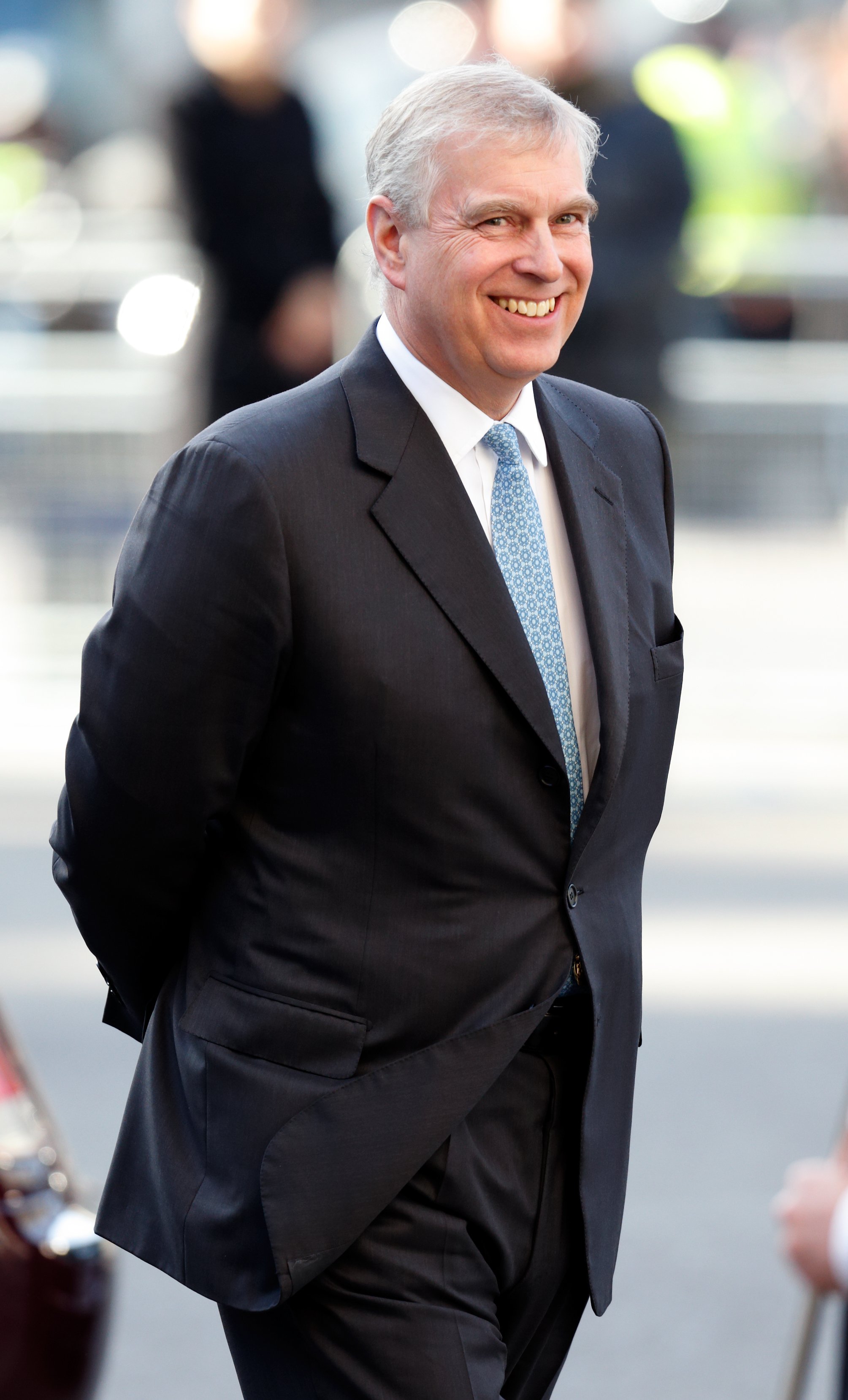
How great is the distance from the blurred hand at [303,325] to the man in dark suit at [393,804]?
5437 mm

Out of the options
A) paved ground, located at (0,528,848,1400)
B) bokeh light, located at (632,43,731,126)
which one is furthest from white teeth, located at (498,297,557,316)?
bokeh light, located at (632,43,731,126)

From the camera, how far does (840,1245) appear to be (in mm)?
2043

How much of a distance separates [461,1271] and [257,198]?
6007 millimetres

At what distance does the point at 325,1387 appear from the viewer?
8.03ft

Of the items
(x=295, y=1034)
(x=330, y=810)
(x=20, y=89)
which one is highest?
(x=330, y=810)

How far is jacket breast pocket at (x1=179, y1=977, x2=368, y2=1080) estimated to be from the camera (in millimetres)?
2418

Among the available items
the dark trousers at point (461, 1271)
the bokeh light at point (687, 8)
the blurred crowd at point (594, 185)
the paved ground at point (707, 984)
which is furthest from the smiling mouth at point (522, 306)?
the bokeh light at point (687, 8)

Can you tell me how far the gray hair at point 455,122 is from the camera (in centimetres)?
242

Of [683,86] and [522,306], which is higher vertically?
[522,306]

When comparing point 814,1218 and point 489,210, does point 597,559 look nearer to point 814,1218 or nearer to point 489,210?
point 489,210

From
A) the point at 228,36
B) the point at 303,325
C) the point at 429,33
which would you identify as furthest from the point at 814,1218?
the point at 429,33

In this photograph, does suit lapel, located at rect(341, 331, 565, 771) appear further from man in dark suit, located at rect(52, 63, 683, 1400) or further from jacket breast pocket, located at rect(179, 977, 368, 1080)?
jacket breast pocket, located at rect(179, 977, 368, 1080)

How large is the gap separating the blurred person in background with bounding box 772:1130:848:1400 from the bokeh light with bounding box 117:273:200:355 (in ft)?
22.7

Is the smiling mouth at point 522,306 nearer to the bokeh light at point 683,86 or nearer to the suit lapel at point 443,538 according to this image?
the suit lapel at point 443,538
